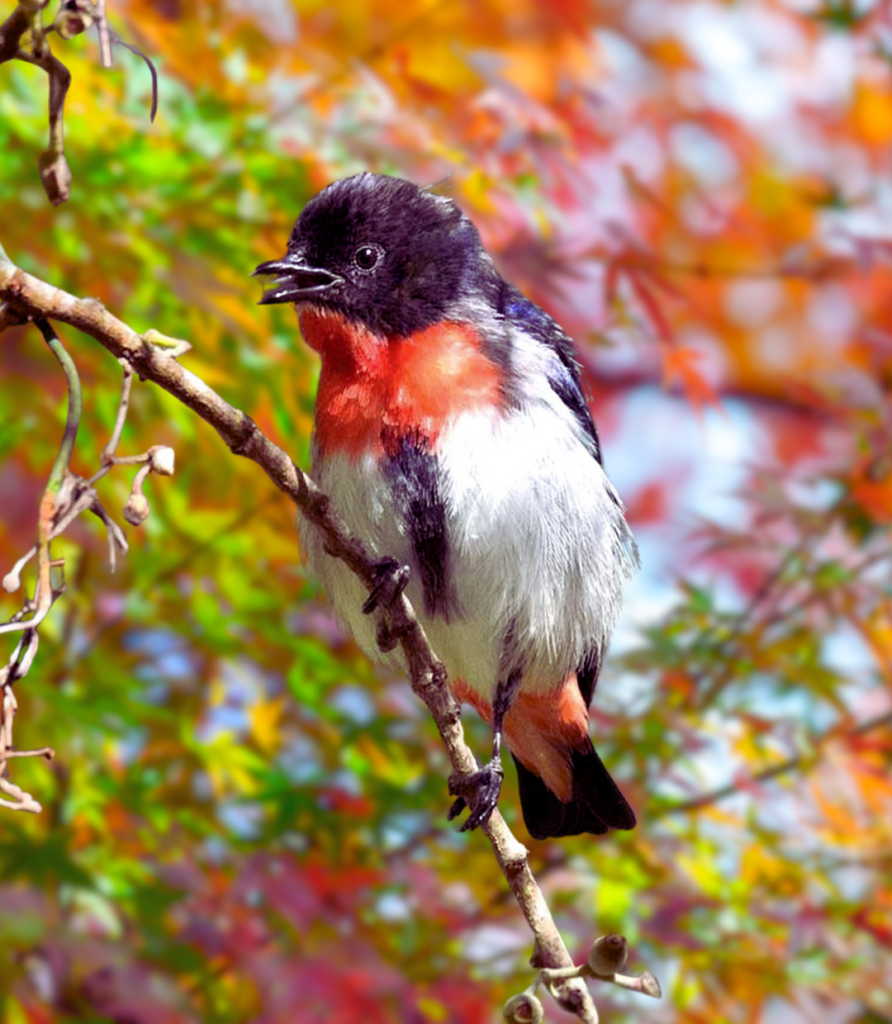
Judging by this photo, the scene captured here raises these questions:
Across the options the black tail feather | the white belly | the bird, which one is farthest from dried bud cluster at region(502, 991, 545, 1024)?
the black tail feather

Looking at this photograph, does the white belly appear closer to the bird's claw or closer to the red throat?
the red throat

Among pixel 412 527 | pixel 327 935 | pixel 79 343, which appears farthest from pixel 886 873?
pixel 79 343

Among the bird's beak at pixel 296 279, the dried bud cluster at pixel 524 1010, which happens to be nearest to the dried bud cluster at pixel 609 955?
the dried bud cluster at pixel 524 1010

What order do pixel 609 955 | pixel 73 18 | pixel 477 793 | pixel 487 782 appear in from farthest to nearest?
pixel 487 782
pixel 477 793
pixel 609 955
pixel 73 18

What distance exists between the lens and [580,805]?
3391mm

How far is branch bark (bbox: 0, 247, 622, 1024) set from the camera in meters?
1.44

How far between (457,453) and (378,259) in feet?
1.70

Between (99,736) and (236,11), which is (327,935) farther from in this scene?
(236,11)

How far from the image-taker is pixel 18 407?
3.64 metres

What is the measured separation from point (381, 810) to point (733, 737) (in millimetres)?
1051

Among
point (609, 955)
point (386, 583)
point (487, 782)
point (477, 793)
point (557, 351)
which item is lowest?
point (609, 955)

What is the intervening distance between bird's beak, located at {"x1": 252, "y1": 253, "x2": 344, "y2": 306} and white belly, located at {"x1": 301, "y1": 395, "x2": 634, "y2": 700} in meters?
0.35

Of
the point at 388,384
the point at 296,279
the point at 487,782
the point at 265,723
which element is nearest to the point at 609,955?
the point at 487,782

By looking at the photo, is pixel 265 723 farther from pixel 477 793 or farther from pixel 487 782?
pixel 477 793
